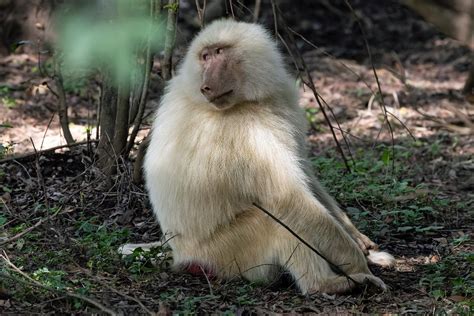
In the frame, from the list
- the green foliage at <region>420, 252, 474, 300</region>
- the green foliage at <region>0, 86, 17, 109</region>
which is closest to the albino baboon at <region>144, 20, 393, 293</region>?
the green foliage at <region>420, 252, 474, 300</region>

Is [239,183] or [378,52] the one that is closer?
[239,183]

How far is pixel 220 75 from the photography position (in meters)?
4.97

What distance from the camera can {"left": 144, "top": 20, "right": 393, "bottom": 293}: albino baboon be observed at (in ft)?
16.1

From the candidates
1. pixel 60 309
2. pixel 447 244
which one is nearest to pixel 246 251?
pixel 60 309

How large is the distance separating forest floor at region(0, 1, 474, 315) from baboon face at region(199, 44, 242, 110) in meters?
1.13

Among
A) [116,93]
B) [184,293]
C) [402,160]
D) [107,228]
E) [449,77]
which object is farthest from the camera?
[449,77]

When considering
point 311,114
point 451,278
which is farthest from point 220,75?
point 311,114

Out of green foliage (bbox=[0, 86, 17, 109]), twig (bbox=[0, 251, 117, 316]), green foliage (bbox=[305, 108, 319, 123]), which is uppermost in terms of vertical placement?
twig (bbox=[0, 251, 117, 316])

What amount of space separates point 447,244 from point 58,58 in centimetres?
378

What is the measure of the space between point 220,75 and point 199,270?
1.27 m

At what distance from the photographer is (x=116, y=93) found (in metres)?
6.73

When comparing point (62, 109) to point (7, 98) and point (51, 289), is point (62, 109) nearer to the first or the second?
point (7, 98)

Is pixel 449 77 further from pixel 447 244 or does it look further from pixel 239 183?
pixel 239 183

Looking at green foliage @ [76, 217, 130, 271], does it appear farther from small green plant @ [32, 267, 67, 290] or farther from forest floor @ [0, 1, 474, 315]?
small green plant @ [32, 267, 67, 290]
